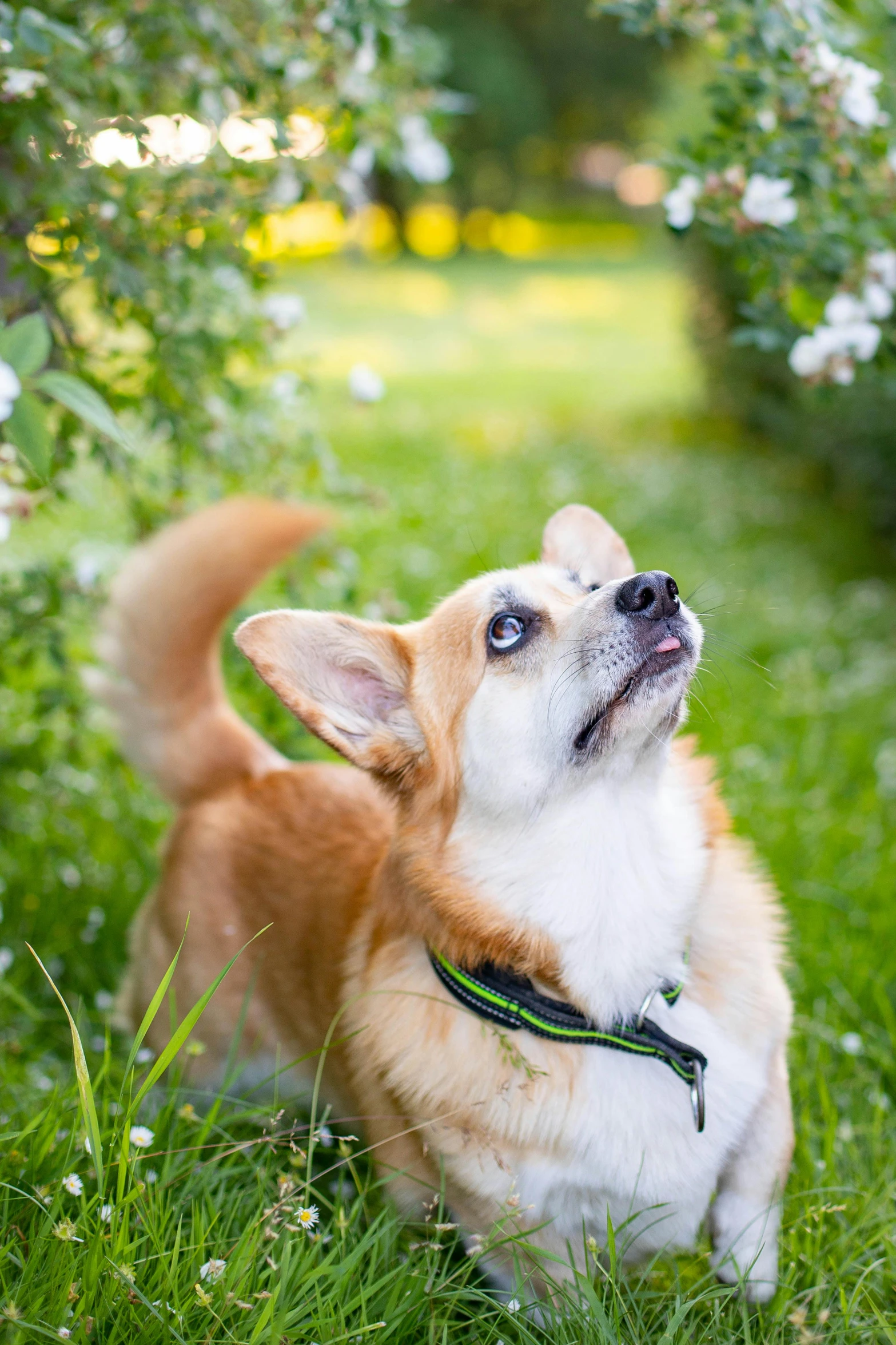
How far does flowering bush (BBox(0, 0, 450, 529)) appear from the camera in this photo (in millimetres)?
2242

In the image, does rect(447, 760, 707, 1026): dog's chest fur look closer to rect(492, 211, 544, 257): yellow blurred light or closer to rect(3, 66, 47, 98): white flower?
rect(3, 66, 47, 98): white flower

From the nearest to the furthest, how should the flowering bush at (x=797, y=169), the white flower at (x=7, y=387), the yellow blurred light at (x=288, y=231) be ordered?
the white flower at (x=7, y=387)
the flowering bush at (x=797, y=169)
the yellow blurred light at (x=288, y=231)

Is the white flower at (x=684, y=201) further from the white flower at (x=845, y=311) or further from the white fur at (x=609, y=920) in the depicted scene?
the white fur at (x=609, y=920)

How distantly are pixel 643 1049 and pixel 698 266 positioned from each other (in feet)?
26.8

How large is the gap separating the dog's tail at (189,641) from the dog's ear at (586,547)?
0.50m

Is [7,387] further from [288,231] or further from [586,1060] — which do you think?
[288,231]

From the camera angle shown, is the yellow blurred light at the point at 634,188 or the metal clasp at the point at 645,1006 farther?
the yellow blurred light at the point at 634,188

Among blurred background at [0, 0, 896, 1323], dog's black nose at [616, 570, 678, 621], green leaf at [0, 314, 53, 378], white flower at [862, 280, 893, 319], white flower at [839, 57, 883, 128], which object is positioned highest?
white flower at [839, 57, 883, 128]

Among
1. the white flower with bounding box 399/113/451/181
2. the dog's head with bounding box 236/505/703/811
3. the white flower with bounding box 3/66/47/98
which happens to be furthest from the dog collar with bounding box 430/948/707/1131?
the white flower with bounding box 399/113/451/181

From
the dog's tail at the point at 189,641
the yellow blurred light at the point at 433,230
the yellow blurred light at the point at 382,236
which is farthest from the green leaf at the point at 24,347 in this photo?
the yellow blurred light at the point at 433,230

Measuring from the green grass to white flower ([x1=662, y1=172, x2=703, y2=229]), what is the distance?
0.85m

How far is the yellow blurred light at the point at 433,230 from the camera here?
2886 centimetres

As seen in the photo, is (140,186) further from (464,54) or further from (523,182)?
(523,182)

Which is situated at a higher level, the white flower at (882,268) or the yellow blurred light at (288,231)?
the white flower at (882,268)
